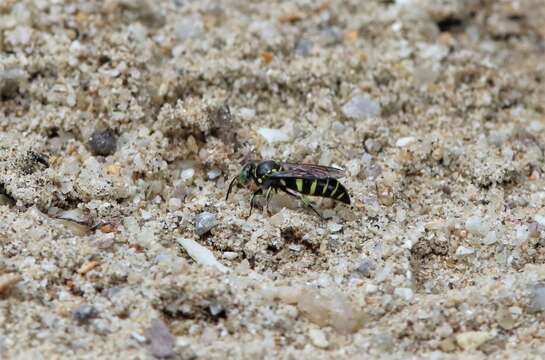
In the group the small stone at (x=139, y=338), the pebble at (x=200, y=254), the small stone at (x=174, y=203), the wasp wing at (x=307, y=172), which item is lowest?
the small stone at (x=174, y=203)

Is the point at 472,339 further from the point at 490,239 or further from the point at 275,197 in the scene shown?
the point at 275,197

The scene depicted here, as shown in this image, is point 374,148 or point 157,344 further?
point 374,148

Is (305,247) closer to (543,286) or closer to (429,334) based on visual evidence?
(429,334)

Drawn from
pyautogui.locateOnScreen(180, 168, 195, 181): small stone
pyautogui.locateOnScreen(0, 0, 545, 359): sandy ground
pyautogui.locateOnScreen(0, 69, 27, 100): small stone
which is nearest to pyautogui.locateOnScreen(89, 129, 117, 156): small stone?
pyautogui.locateOnScreen(0, 0, 545, 359): sandy ground

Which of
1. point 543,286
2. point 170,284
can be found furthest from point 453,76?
point 170,284

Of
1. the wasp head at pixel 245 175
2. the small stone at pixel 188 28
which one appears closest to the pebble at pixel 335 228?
the wasp head at pixel 245 175

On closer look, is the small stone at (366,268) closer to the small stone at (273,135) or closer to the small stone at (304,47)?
the small stone at (273,135)
